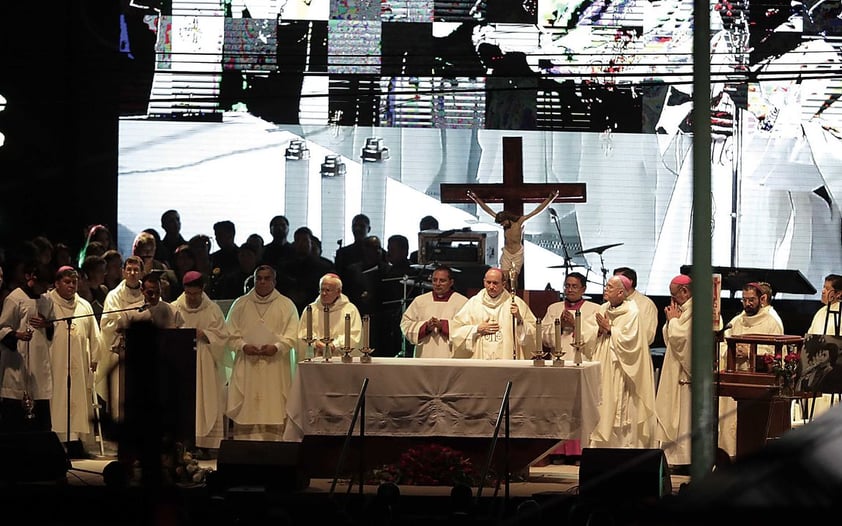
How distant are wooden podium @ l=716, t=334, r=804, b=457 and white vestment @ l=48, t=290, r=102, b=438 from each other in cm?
635

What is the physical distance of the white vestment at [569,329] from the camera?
12.6m

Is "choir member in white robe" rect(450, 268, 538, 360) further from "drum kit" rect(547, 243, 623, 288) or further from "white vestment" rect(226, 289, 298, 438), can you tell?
"drum kit" rect(547, 243, 623, 288)

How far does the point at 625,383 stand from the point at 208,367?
4193mm

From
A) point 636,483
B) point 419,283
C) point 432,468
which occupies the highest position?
point 419,283

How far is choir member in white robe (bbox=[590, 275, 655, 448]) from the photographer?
12906 millimetres

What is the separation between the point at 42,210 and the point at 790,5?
32.4 feet

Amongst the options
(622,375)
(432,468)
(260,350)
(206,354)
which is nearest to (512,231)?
(622,375)

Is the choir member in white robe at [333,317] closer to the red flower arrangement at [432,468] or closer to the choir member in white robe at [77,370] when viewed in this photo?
the red flower arrangement at [432,468]

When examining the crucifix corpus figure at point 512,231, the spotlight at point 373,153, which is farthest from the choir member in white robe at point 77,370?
the spotlight at point 373,153

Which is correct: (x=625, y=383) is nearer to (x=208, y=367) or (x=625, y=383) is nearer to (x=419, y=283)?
(x=419, y=283)

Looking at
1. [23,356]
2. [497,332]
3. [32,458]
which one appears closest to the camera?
[32,458]

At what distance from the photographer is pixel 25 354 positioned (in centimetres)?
1294

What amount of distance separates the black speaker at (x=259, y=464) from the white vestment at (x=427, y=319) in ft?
11.6

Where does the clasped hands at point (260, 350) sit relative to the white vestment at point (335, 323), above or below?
below
